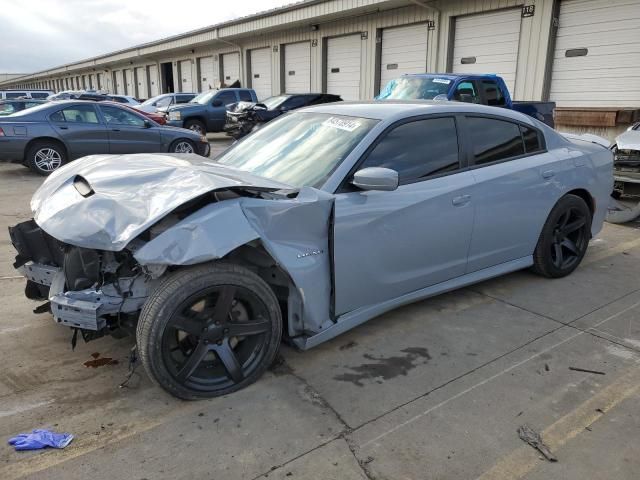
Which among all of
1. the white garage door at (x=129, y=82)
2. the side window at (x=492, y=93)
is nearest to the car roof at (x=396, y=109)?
the side window at (x=492, y=93)

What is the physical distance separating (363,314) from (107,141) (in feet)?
30.8

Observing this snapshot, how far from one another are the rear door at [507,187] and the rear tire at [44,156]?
934 centimetres

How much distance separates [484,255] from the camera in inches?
158

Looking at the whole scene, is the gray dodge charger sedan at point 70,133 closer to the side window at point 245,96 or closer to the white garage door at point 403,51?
the side window at point 245,96

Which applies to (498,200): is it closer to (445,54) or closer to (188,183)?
(188,183)

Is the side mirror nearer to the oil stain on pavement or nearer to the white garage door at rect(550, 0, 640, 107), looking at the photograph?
the oil stain on pavement

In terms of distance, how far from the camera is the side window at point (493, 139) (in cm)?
392

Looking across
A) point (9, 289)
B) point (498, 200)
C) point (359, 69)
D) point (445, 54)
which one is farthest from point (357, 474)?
point (359, 69)

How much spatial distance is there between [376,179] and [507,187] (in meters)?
1.47

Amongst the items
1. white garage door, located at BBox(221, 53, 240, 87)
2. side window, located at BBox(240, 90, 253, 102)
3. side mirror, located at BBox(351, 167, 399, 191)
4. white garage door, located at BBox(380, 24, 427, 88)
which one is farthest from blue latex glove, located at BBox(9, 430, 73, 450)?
white garage door, located at BBox(221, 53, 240, 87)

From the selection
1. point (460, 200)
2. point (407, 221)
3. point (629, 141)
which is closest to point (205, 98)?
point (629, 141)

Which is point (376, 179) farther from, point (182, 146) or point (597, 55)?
point (597, 55)

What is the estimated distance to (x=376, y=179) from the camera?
9.91ft

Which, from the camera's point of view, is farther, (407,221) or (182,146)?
(182,146)
